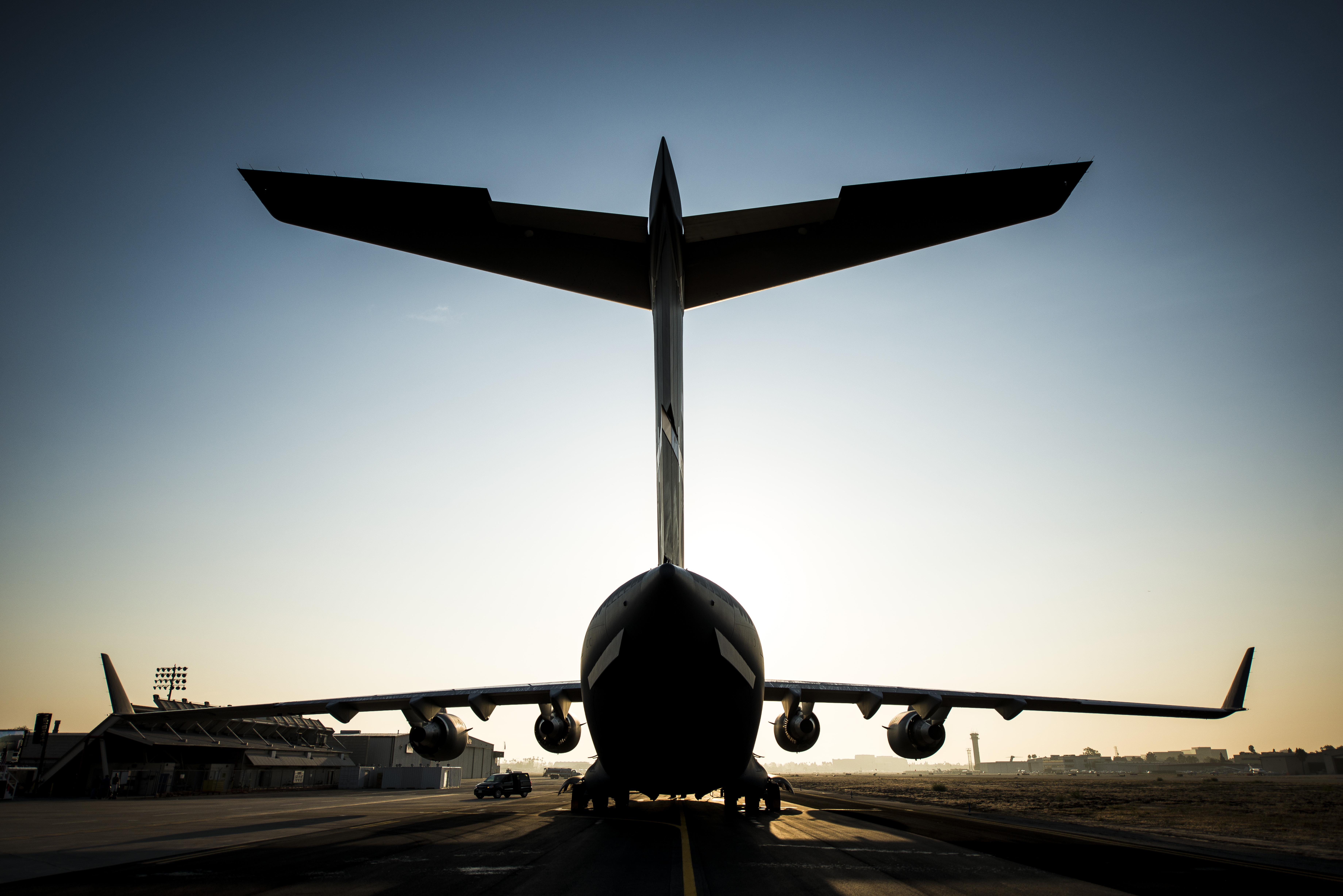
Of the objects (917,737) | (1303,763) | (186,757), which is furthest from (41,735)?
(1303,763)

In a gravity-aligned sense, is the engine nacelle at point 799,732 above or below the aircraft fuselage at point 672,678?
below

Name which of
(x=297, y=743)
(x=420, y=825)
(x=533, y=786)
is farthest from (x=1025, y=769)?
(x=420, y=825)

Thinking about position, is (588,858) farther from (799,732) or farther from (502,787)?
(502,787)

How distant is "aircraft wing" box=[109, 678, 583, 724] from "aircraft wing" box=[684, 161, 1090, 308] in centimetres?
1274

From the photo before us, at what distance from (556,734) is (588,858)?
29.4ft

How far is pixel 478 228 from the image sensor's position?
8.00m

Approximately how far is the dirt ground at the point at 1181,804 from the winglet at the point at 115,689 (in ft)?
103

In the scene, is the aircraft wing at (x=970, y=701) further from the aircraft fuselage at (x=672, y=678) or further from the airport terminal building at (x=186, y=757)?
the airport terminal building at (x=186, y=757)

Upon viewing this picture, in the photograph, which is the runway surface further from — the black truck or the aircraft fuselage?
the black truck

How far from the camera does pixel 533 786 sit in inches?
2085

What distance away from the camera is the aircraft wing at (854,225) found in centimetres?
705

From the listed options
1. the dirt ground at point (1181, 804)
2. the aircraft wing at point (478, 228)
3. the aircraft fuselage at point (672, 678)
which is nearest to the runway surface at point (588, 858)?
the aircraft fuselage at point (672, 678)

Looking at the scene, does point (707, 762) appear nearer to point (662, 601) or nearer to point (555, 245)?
point (662, 601)

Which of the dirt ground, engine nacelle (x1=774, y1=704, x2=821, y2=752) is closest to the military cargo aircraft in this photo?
engine nacelle (x1=774, y1=704, x2=821, y2=752)
